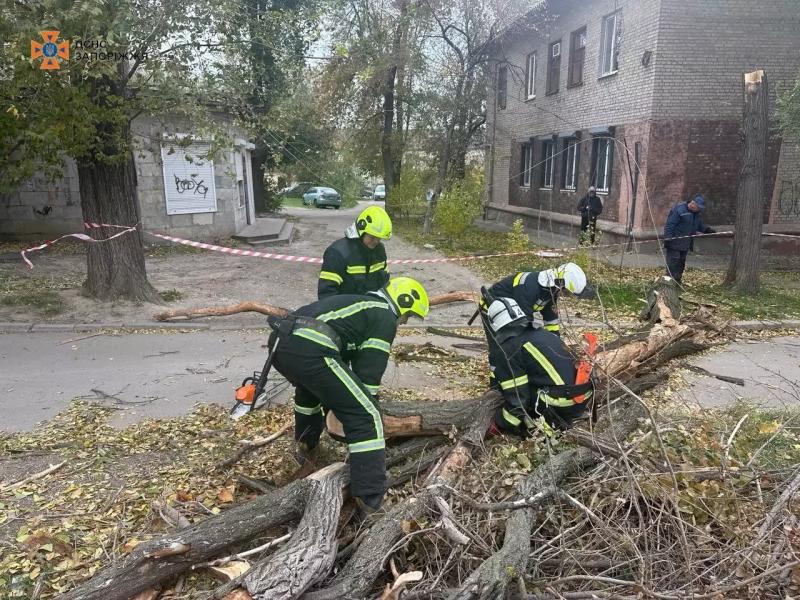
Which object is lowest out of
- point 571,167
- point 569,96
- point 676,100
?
point 571,167

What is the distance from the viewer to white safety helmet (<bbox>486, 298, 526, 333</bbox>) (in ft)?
13.4

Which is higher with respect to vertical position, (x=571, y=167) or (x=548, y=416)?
(x=571, y=167)

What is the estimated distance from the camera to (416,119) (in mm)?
22906

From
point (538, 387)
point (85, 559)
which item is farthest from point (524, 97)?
point (85, 559)

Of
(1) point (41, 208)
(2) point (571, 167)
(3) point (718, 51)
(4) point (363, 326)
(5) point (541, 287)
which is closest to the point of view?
(4) point (363, 326)

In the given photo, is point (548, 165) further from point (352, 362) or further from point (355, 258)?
point (352, 362)

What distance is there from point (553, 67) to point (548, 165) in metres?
2.93

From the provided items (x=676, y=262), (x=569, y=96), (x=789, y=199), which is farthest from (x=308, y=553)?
(x=569, y=96)

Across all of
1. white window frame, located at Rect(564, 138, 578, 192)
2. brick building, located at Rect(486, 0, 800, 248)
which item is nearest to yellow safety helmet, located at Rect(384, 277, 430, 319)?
brick building, located at Rect(486, 0, 800, 248)

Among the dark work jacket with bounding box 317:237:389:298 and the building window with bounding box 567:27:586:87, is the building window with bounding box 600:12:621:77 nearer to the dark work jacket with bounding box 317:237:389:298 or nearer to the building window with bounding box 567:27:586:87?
the building window with bounding box 567:27:586:87

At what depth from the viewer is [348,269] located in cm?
447

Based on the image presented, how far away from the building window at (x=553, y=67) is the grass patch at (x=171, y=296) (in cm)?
1326

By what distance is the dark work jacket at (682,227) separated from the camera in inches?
359

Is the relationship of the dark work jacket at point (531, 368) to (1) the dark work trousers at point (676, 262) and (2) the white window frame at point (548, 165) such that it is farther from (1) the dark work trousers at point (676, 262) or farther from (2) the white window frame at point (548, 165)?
(2) the white window frame at point (548, 165)
